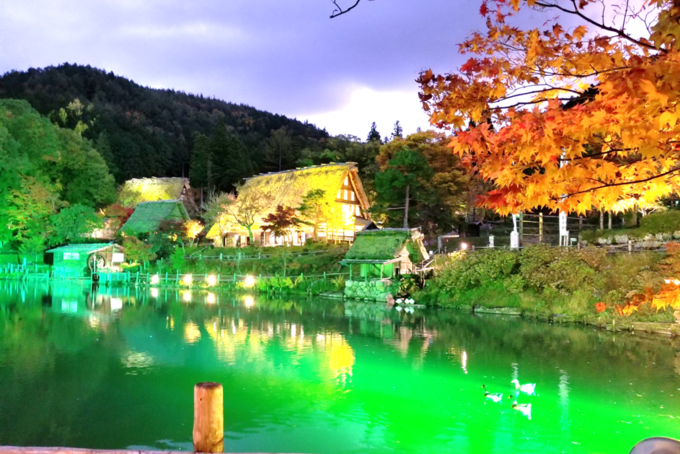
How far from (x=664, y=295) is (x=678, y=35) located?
2671 mm

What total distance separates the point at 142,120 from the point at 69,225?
35915 mm

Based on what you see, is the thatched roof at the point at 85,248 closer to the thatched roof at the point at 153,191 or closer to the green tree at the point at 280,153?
the thatched roof at the point at 153,191

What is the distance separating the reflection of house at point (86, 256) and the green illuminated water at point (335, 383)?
16.4m

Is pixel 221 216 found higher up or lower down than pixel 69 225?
higher up

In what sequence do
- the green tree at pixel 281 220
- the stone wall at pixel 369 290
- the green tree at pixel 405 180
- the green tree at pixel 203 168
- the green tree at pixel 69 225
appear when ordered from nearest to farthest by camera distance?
the stone wall at pixel 369 290 < the green tree at pixel 405 180 < the green tree at pixel 281 220 < the green tree at pixel 69 225 < the green tree at pixel 203 168

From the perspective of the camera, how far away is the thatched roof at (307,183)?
31.6 m

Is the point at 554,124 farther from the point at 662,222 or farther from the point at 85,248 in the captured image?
the point at 85,248

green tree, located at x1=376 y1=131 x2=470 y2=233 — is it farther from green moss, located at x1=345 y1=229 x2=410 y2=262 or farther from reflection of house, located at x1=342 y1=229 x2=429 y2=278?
green moss, located at x1=345 y1=229 x2=410 y2=262

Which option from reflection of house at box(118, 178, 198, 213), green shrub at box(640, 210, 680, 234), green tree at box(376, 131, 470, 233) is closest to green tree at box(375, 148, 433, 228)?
green tree at box(376, 131, 470, 233)

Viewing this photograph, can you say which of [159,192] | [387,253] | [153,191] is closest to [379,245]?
[387,253]

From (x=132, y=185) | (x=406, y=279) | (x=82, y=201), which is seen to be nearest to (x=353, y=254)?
(x=406, y=279)

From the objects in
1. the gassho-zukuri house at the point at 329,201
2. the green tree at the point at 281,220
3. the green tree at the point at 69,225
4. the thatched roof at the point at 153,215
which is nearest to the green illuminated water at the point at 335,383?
the green tree at the point at 281,220

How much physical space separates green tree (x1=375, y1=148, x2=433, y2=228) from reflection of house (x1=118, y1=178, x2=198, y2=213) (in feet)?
72.5

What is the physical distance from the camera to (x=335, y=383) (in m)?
8.67
